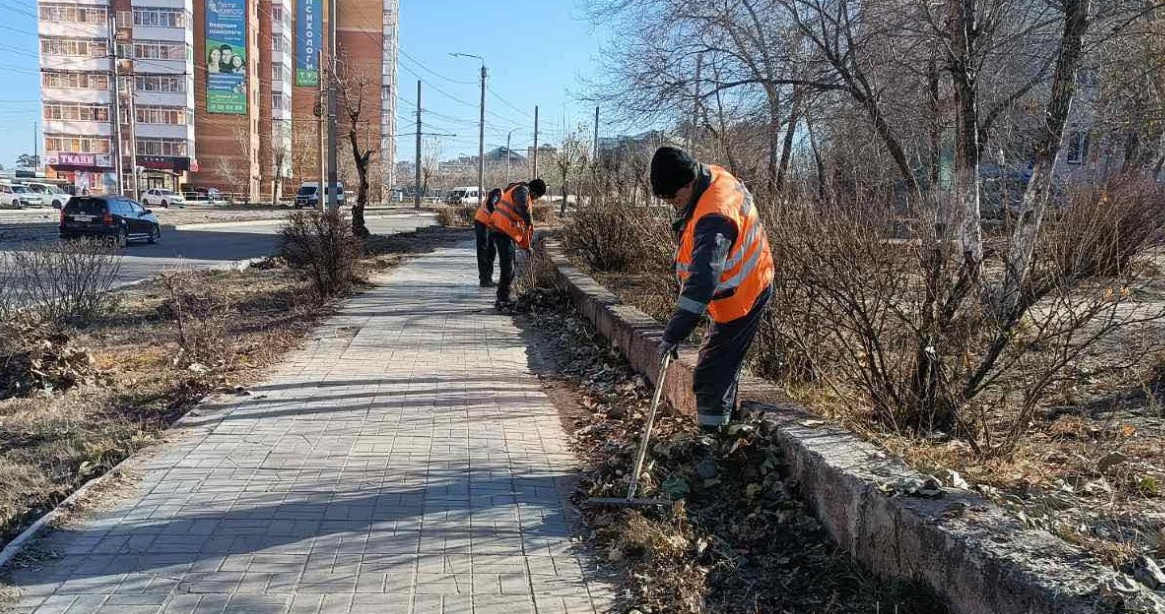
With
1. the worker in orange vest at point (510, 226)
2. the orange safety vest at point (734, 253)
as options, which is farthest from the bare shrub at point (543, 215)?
the orange safety vest at point (734, 253)

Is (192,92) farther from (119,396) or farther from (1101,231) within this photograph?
(1101,231)

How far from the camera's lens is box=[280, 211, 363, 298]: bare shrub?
11.4 metres

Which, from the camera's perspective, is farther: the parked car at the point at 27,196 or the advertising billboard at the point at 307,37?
the advertising billboard at the point at 307,37

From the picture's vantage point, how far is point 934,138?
7531 millimetres

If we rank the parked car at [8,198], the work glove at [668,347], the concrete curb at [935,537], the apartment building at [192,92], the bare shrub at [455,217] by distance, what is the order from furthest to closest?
1. the apartment building at [192,92]
2. the parked car at [8,198]
3. the bare shrub at [455,217]
4. the work glove at [668,347]
5. the concrete curb at [935,537]

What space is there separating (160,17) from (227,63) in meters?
6.73

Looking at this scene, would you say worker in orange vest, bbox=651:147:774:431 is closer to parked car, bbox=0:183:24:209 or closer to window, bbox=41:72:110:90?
parked car, bbox=0:183:24:209

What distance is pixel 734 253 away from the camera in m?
4.33

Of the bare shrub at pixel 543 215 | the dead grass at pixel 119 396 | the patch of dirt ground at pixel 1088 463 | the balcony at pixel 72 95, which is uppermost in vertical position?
the balcony at pixel 72 95

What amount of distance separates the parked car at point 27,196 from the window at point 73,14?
2802 centimetres

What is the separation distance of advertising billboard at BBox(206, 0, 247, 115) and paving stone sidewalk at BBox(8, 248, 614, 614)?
81.6m

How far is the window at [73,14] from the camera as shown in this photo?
236 feet

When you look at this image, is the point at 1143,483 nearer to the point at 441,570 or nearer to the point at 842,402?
the point at 842,402

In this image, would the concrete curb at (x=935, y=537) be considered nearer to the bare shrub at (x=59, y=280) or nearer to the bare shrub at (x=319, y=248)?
the bare shrub at (x=59, y=280)
